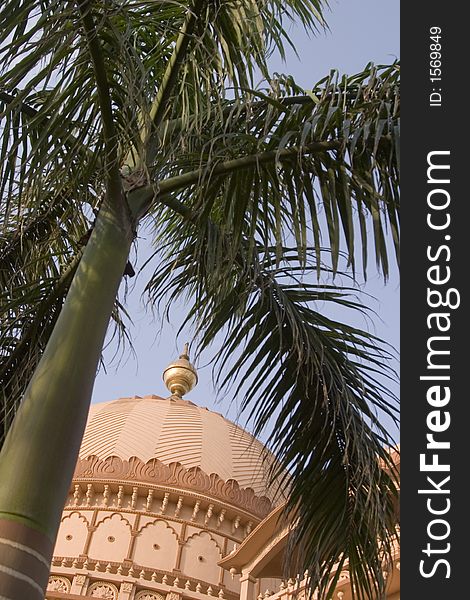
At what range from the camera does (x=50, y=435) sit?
2.66 metres

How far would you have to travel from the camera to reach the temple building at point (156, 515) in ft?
66.6

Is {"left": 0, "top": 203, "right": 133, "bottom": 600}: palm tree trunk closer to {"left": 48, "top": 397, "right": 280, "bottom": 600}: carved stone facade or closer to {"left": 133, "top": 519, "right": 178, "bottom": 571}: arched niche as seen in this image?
{"left": 48, "top": 397, "right": 280, "bottom": 600}: carved stone facade

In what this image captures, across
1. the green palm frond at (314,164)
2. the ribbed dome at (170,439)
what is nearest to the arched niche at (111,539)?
the ribbed dome at (170,439)

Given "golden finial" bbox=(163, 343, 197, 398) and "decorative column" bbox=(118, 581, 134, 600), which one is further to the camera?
"golden finial" bbox=(163, 343, 197, 398)

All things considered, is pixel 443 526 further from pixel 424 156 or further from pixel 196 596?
pixel 196 596

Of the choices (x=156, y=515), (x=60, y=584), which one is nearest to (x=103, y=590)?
(x=60, y=584)

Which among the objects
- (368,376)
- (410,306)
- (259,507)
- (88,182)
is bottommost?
(410,306)

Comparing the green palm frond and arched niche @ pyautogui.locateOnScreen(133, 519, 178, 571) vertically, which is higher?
arched niche @ pyautogui.locateOnScreen(133, 519, 178, 571)

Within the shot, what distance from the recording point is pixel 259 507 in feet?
77.1

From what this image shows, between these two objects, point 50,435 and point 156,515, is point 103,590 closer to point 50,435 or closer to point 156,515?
point 156,515

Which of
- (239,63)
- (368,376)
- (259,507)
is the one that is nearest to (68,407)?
(239,63)

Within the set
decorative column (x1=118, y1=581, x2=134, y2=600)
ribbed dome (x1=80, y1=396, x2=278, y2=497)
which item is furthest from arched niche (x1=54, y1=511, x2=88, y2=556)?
decorative column (x1=118, y1=581, x2=134, y2=600)

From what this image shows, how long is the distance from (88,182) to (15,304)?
2.65 feet

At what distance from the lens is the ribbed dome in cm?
2503
